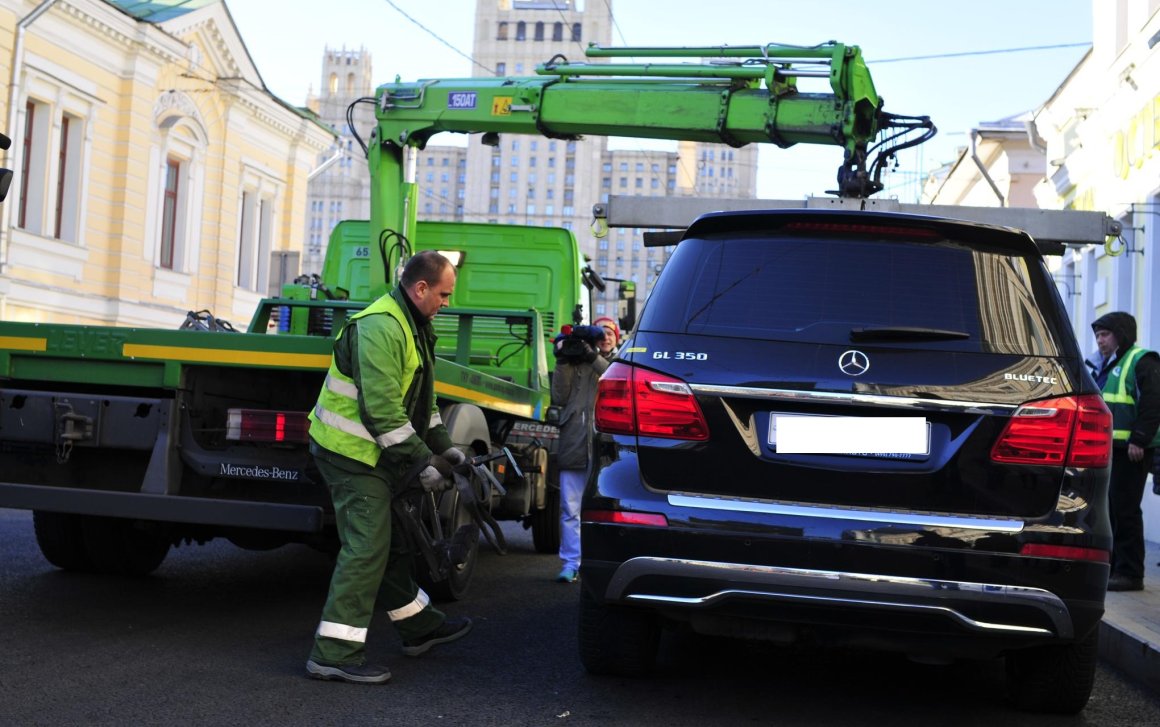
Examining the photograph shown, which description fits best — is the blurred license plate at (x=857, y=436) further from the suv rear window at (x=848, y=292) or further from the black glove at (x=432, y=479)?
the black glove at (x=432, y=479)

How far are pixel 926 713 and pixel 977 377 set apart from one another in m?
1.47

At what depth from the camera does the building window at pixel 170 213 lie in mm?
29797

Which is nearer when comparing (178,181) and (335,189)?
(178,181)

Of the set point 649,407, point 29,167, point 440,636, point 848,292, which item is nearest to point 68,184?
point 29,167

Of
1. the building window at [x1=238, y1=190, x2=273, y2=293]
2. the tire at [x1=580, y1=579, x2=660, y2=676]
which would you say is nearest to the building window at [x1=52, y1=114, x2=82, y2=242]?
the building window at [x1=238, y1=190, x2=273, y2=293]

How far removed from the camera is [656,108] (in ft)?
36.4

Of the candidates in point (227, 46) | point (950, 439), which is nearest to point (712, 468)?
point (950, 439)

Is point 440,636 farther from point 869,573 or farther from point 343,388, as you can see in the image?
point 869,573

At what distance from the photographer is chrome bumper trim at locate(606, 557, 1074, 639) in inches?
173

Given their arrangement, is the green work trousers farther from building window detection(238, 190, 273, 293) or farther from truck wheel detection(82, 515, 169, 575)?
building window detection(238, 190, 273, 293)

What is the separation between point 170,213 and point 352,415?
26.0 metres

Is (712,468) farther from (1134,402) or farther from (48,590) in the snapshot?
(1134,402)

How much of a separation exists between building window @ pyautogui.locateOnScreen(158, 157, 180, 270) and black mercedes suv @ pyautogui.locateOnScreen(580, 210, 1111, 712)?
26.4 m

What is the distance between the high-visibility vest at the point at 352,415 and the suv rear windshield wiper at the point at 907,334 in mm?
1806
